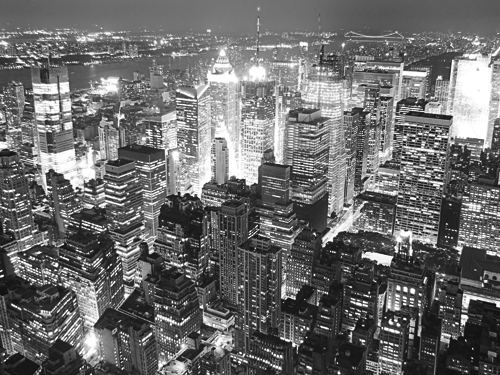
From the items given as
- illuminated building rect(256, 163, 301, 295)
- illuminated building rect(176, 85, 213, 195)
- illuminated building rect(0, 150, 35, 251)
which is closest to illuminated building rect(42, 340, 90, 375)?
illuminated building rect(0, 150, 35, 251)

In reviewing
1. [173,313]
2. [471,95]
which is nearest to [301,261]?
[173,313]

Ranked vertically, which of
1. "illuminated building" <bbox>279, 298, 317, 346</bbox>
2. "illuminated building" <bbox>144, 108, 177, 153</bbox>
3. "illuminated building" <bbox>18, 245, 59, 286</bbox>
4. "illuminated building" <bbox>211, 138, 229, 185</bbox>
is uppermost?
"illuminated building" <bbox>144, 108, 177, 153</bbox>

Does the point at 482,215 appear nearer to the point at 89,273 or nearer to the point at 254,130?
the point at 254,130

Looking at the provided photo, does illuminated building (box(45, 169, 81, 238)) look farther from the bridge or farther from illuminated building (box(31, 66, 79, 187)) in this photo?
the bridge

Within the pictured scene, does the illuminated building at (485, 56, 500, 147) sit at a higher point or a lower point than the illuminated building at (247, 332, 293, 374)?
higher

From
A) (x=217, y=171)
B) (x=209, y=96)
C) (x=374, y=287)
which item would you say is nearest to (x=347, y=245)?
(x=374, y=287)

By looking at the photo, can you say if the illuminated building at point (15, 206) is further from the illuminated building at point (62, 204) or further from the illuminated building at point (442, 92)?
the illuminated building at point (442, 92)

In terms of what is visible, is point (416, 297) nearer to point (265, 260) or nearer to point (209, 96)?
point (265, 260)
